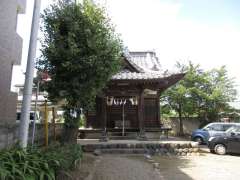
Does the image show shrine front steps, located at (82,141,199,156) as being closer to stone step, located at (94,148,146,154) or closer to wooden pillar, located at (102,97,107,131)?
stone step, located at (94,148,146,154)

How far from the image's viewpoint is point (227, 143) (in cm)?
1185

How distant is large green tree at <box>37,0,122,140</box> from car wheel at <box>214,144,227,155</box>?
747 cm

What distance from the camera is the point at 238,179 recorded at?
271 inches

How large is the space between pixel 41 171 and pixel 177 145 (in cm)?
884

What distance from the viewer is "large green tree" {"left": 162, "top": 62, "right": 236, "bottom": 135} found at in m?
20.4

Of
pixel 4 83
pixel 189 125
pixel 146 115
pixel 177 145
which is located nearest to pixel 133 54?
pixel 146 115

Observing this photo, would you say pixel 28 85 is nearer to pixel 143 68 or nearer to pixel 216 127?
pixel 143 68

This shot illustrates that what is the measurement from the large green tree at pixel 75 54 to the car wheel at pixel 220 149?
294 inches

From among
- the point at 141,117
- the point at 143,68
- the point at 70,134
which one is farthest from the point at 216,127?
the point at 70,134

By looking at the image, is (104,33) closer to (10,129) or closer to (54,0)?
(54,0)

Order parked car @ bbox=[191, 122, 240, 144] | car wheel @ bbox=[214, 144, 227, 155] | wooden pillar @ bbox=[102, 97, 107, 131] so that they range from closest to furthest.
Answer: car wheel @ bbox=[214, 144, 227, 155]
wooden pillar @ bbox=[102, 97, 107, 131]
parked car @ bbox=[191, 122, 240, 144]

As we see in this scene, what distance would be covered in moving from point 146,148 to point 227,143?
13.8 ft

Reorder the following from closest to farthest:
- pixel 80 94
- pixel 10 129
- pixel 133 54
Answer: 1. pixel 10 129
2. pixel 80 94
3. pixel 133 54

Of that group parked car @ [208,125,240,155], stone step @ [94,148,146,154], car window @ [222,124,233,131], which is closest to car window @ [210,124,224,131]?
car window @ [222,124,233,131]
